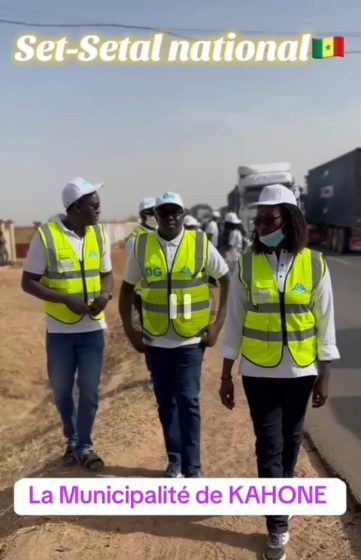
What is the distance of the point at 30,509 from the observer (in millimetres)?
3801

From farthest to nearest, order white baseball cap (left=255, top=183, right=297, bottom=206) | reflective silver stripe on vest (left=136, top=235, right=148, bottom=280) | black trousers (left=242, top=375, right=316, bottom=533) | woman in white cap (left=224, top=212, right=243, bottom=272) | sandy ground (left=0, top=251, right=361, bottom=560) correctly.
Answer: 1. woman in white cap (left=224, top=212, right=243, bottom=272)
2. reflective silver stripe on vest (left=136, top=235, right=148, bottom=280)
3. sandy ground (left=0, top=251, right=361, bottom=560)
4. black trousers (left=242, top=375, right=316, bottom=533)
5. white baseball cap (left=255, top=183, right=297, bottom=206)

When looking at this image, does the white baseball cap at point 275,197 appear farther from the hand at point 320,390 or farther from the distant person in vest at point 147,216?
the distant person in vest at point 147,216

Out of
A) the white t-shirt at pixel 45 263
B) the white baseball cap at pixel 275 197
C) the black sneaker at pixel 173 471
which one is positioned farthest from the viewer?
the white t-shirt at pixel 45 263

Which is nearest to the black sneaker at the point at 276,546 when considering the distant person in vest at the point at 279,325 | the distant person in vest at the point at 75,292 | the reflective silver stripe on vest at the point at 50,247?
the distant person in vest at the point at 279,325

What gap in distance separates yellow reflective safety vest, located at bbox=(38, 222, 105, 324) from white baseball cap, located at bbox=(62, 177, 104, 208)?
0.22m

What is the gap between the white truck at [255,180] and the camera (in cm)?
2297

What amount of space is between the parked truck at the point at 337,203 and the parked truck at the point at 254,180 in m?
2.37

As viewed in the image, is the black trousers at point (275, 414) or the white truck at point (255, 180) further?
the white truck at point (255, 180)

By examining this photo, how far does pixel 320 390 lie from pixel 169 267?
1.21m

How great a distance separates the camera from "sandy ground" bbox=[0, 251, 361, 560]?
3.49 meters

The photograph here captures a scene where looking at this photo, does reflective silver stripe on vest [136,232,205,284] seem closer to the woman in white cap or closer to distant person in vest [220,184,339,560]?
distant person in vest [220,184,339,560]

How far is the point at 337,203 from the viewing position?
84.3 ft

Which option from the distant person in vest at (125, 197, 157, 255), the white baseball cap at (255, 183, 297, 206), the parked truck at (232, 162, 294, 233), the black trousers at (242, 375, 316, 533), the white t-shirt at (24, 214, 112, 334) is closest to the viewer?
the white baseball cap at (255, 183, 297, 206)

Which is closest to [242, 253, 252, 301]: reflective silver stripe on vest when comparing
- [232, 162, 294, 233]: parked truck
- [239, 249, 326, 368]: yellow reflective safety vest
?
[239, 249, 326, 368]: yellow reflective safety vest
